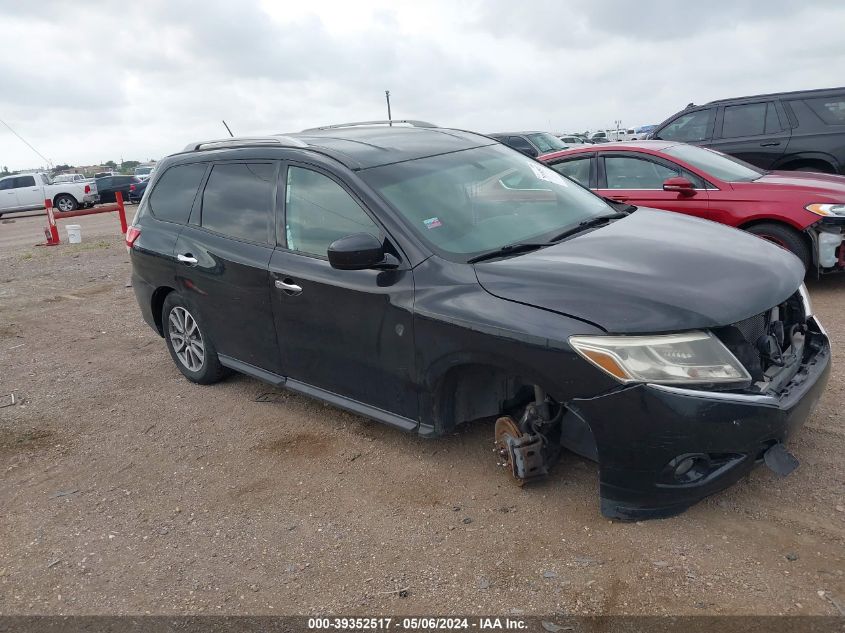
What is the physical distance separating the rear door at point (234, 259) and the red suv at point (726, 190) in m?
3.03

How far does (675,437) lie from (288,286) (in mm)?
2244

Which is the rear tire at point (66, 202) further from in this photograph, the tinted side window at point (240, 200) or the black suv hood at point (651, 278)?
the black suv hood at point (651, 278)

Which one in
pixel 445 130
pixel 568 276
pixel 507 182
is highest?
pixel 445 130

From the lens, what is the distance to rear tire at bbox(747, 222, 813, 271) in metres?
6.14

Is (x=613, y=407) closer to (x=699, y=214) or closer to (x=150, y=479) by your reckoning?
(x=150, y=479)

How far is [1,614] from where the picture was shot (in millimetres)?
2941

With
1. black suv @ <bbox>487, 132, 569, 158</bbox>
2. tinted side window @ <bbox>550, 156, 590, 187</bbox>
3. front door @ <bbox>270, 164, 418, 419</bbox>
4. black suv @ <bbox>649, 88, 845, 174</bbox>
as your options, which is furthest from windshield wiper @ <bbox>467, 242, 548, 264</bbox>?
black suv @ <bbox>487, 132, 569, 158</bbox>

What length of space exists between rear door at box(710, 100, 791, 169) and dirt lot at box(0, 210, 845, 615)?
4.99 metres

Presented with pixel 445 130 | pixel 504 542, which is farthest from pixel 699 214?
pixel 504 542

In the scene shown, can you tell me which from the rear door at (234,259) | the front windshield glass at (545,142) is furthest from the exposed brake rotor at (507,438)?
the front windshield glass at (545,142)

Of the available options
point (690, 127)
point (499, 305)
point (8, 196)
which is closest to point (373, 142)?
point (499, 305)

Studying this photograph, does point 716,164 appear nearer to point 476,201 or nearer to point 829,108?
point 829,108

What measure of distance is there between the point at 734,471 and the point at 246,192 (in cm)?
320

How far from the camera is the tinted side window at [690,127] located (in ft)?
32.2
